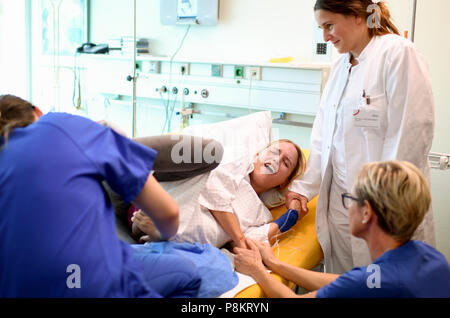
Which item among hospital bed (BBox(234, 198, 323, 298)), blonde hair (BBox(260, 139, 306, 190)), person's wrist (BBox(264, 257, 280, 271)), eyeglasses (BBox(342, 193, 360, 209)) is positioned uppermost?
eyeglasses (BBox(342, 193, 360, 209))

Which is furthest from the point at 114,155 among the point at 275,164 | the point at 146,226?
the point at 275,164

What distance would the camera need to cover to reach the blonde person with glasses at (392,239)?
125 centimetres

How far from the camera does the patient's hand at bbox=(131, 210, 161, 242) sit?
1.80 m

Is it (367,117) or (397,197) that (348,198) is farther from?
(367,117)

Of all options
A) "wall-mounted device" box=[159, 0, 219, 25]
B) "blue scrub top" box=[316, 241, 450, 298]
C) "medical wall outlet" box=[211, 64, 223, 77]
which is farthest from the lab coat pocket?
"wall-mounted device" box=[159, 0, 219, 25]

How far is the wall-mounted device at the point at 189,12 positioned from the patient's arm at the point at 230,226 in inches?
94.5

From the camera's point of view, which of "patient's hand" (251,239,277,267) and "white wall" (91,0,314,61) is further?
"white wall" (91,0,314,61)

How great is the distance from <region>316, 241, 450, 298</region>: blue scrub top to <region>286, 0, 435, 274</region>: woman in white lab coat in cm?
65

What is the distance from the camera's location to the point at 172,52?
4293mm

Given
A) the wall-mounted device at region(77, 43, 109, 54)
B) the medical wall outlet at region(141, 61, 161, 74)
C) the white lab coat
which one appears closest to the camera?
the white lab coat

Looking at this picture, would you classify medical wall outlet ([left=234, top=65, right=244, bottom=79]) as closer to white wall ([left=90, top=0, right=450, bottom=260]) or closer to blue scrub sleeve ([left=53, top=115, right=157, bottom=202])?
white wall ([left=90, top=0, right=450, bottom=260])

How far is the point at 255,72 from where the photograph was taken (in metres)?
3.72
